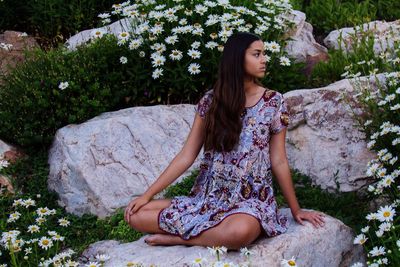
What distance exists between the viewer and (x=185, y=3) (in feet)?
19.6

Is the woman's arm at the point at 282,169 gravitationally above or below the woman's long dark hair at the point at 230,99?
below

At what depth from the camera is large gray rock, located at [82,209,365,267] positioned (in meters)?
3.88

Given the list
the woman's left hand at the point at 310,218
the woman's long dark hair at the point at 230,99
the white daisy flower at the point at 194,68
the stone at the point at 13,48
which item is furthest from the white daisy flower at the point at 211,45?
the stone at the point at 13,48

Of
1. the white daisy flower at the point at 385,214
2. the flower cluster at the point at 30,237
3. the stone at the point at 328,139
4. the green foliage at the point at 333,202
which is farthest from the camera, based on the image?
the stone at the point at 328,139

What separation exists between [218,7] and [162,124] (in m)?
1.15

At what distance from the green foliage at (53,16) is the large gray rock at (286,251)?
3548 millimetres

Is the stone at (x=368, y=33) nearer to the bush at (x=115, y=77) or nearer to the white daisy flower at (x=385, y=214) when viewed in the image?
the bush at (x=115, y=77)

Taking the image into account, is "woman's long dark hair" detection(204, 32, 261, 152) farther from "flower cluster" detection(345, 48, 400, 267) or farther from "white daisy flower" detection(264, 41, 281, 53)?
"white daisy flower" detection(264, 41, 281, 53)

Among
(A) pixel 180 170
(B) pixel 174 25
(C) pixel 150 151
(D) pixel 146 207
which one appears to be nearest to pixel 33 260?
(D) pixel 146 207

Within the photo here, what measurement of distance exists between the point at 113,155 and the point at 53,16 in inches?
98.9

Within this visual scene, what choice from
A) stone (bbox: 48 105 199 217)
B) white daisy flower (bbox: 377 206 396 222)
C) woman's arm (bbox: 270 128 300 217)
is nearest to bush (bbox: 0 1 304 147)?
stone (bbox: 48 105 199 217)

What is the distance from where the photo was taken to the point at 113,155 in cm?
532

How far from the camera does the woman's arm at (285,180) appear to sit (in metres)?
4.14

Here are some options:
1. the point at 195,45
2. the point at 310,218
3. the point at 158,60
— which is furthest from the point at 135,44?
the point at 310,218
